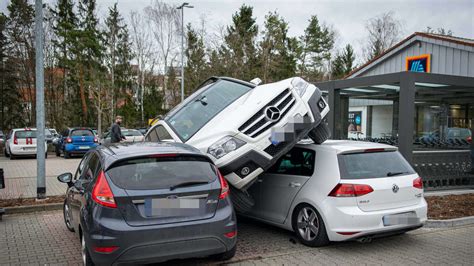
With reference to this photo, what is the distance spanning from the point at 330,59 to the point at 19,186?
37.1 metres

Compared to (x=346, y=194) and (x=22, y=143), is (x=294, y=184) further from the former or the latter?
(x=22, y=143)

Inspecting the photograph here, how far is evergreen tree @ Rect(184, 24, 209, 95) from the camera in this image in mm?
29878

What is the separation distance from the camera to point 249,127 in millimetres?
5445

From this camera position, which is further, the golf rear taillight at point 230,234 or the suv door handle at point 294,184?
the suv door handle at point 294,184

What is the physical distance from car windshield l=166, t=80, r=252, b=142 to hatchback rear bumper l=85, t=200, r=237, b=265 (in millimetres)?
2369

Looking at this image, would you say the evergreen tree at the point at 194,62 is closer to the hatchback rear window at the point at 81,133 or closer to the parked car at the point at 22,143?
the hatchback rear window at the point at 81,133

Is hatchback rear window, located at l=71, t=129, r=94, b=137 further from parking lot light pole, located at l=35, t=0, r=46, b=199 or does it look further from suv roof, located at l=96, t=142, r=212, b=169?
suv roof, located at l=96, t=142, r=212, b=169

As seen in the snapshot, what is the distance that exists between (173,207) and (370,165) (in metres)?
2.81

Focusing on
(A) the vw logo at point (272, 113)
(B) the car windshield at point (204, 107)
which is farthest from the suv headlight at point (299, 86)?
(B) the car windshield at point (204, 107)

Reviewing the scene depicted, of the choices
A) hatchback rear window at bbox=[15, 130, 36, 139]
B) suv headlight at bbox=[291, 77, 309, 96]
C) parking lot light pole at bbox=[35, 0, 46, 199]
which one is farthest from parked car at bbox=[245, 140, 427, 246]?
hatchback rear window at bbox=[15, 130, 36, 139]

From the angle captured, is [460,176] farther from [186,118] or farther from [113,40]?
[113,40]

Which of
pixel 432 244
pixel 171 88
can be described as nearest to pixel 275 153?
pixel 432 244

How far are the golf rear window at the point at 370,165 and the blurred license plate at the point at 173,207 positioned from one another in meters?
2.08

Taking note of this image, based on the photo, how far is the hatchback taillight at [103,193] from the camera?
382cm
